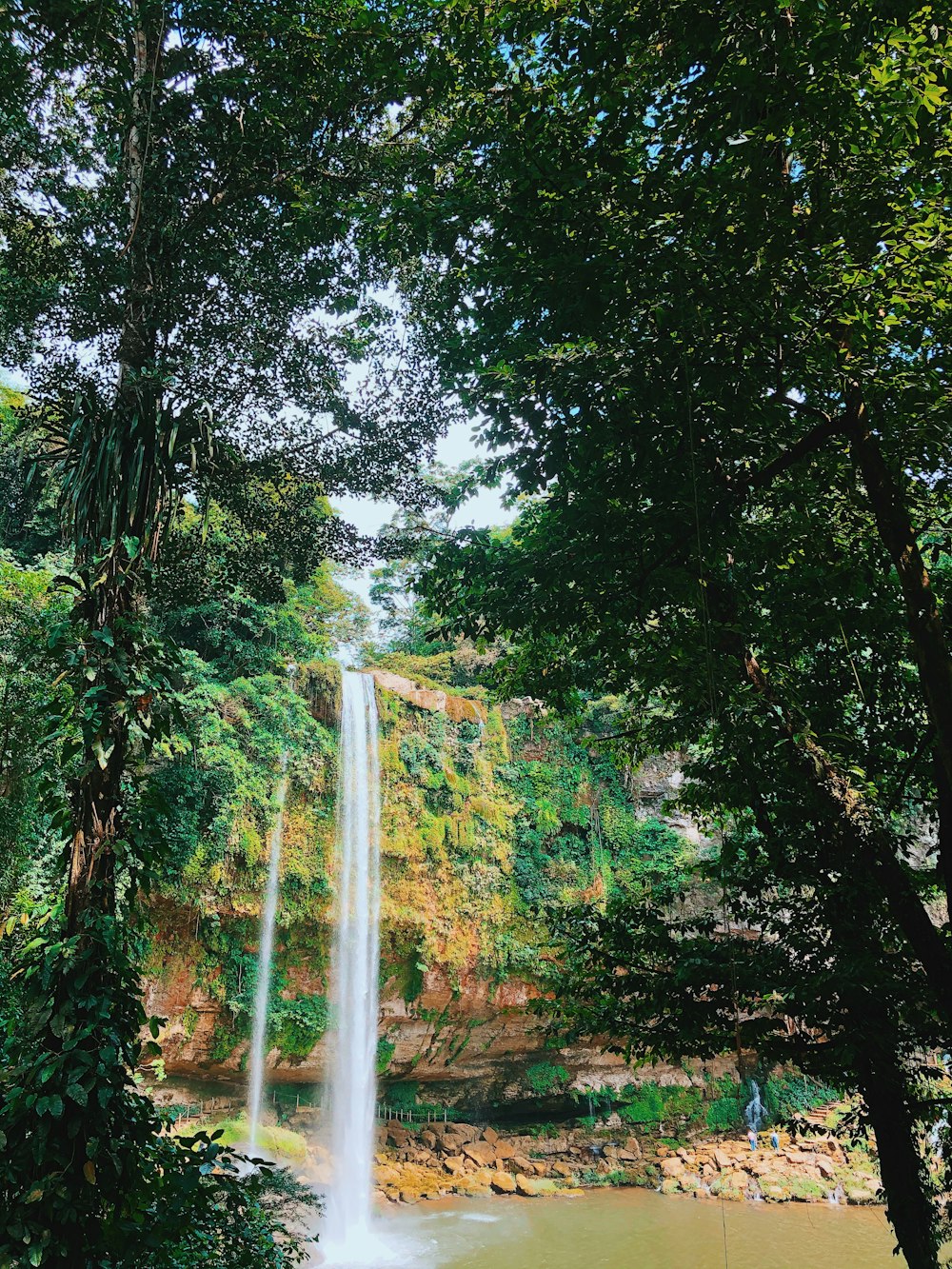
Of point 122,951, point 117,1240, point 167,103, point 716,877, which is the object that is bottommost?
point 117,1240

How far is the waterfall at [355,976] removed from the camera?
10.7 meters

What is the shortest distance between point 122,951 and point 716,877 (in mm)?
2396

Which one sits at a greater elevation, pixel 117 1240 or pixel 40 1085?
pixel 40 1085

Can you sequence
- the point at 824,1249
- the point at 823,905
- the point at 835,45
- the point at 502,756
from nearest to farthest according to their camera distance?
the point at 835,45 → the point at 823,905 → the point at 824,1249 → the point at 502,756

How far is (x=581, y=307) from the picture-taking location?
2500 millimetres

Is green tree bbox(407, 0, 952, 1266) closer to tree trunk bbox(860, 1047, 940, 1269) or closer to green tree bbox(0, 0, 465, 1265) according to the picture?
tree trunk bbox(860, 1047, 940, 1269)

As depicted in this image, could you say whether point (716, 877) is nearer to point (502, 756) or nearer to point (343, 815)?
point (343, 815)

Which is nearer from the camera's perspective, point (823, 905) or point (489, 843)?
Result: point (823, 905)

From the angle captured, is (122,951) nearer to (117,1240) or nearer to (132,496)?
(117,1240)

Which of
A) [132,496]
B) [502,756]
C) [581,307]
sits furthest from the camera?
[502,756]

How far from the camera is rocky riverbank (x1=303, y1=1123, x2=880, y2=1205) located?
1039 cm

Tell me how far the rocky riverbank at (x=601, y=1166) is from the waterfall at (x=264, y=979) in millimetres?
1230

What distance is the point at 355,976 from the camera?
436 inches

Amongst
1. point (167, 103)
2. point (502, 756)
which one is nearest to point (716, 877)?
point (167, 103)
